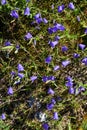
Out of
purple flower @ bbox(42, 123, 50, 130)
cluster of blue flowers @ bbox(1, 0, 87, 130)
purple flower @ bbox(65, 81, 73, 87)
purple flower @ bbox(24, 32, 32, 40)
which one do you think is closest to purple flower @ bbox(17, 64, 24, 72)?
cluster of blue flowers @ bbox(1, 0, 87, 130)

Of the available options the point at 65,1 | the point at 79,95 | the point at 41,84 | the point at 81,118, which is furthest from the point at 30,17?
the point at 81,118

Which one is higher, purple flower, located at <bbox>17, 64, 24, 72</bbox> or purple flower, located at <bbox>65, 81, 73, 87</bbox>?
purple flower, located at <bbox>17, 64, 24, 72</bbox>

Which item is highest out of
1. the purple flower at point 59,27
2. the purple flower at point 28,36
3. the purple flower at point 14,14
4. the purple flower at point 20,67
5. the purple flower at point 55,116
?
the purple flower at point 14,14

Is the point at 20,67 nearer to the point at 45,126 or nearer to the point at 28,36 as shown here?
the point at 28,36

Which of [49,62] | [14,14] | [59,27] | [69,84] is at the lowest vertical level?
[69,84]

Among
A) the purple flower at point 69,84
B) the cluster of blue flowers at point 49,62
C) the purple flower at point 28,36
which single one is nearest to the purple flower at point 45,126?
the cluster of blue flowers at point 49,62

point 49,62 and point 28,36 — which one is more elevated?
point 28,36

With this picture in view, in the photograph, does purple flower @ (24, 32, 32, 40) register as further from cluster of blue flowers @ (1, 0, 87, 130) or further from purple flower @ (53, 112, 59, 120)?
purple flower @ (53, 112, 59, 120)

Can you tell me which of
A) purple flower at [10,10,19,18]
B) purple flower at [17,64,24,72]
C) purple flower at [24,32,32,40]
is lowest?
purple flower at [17,64,24,72]

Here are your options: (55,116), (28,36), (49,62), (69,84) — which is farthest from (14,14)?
(55,116)

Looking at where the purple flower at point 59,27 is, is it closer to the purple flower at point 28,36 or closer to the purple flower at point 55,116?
the purple flower at point 28,36

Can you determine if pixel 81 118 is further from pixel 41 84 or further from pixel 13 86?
pixel 13 86

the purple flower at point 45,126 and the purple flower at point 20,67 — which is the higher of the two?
the purple flower at point 20,67
